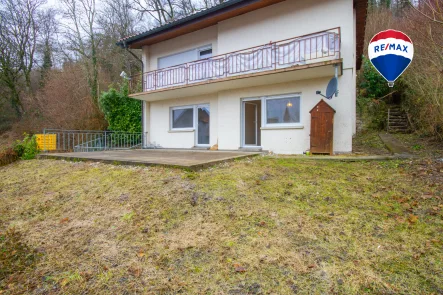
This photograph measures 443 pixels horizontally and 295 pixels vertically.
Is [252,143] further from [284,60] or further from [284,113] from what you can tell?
[284,60]

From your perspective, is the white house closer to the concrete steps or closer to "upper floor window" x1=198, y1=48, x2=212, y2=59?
"upper floor window" x1=198, y1=48, x2=212, y2=59

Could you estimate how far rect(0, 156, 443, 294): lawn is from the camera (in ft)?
7.16

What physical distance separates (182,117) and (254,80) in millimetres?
4377

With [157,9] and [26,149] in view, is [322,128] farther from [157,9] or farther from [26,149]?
[157,9]

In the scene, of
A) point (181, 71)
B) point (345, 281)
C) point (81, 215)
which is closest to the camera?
point (345, 281)

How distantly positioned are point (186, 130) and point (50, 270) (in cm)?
915

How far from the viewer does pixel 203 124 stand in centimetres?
1102

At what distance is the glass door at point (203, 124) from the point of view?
10905 mm

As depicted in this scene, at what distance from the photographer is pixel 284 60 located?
328 inches

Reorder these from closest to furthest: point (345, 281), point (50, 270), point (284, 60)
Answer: point (345, 281), point (50, 270), point (284, 60)

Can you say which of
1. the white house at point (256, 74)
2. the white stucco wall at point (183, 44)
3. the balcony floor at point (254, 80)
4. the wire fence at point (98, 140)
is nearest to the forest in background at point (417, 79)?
the white house at point (256, 74)

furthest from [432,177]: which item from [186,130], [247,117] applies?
[186,130]

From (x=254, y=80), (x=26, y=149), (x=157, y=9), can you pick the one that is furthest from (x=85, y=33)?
(x=254, y=80)

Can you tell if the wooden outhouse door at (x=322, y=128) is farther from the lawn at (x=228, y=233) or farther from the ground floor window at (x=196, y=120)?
the ground floor window at (x=196, y=120)
